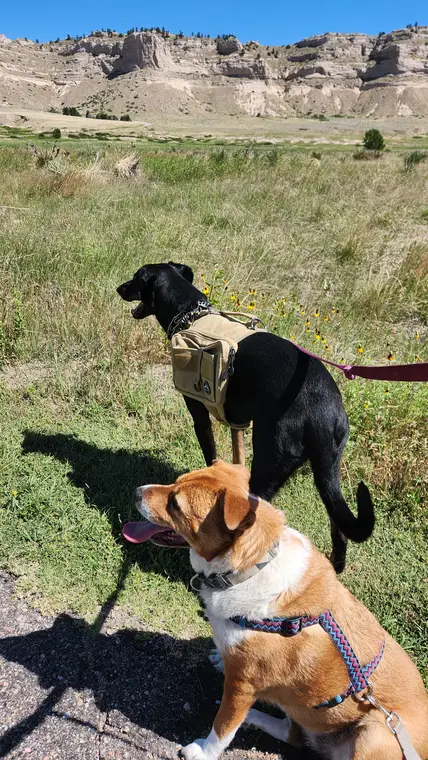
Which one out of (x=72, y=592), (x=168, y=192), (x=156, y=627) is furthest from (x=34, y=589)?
(x=168, y=192)

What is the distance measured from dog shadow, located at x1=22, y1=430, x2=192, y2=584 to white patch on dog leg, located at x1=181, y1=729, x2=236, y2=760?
0.96 metres

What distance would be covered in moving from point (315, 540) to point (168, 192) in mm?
9877

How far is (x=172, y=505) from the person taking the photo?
2.12 meters

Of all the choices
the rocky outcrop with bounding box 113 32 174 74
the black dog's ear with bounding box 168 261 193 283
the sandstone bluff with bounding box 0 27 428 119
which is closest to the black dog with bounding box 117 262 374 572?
the black dog's ear with bounding box 168 261 193 283

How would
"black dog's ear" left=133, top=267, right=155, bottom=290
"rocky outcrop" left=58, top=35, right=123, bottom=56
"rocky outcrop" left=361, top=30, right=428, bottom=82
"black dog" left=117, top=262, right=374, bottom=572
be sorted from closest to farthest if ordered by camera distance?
"black dog" left=117, top=262, right=374, bottom=572 < "black dog's ear" left=133, top=267, right=155, bottom=290 < "rocky outcrop" left=361, top=30, right=428, bottom=82 < "rocky outcrop" left=58, top=35, right=123, bottom=56

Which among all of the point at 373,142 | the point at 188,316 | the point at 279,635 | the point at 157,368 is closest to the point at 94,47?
the point at 373,142

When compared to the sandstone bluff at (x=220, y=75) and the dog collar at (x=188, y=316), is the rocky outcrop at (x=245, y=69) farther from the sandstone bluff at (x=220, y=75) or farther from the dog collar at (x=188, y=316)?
the dog collar at (x=188, y=316)

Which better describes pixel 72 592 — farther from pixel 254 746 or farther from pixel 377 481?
pixel 377 481

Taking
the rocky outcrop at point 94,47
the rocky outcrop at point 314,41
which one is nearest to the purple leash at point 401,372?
the rocky outcrop at point 94,47

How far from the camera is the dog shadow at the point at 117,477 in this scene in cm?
303

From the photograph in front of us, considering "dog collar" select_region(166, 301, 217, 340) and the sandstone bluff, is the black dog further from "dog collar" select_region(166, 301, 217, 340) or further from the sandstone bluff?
the sandstone bluff

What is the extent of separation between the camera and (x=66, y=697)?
7.30 feet

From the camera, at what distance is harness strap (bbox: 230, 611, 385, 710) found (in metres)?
1.85

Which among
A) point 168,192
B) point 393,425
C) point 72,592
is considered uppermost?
point 168,192
